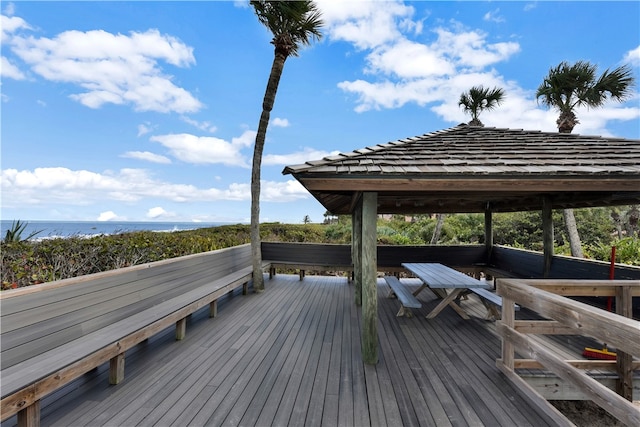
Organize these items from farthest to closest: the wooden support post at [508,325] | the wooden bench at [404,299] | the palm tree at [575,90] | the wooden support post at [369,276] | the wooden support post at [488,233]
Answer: the palm tree at [575,90], the wooden support post at [488,233], the wooden bench at [404,299], the wooden support post at [369,276], the wooden support post at [508,325]

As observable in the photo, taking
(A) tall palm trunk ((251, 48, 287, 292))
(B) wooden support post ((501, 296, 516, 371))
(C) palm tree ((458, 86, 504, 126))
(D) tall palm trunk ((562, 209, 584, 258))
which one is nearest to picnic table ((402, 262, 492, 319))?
(B) wooden support post ((501, 296, 516, 371))

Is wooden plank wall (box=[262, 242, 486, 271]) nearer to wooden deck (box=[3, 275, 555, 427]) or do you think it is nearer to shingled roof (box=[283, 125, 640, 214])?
wooden deck (box=[3, 275, 555, 427])

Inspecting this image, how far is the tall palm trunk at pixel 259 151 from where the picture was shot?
5.38 m

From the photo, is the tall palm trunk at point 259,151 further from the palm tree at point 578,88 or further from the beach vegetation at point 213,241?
the palm tree at point 578,88

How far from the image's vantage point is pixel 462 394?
2389 mm

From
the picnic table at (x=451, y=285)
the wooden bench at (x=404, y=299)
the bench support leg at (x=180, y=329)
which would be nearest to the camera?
the bench support leg at (x=180, y=329)

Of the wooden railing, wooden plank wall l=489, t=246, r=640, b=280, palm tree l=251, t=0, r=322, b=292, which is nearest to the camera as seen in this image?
the wooden railing

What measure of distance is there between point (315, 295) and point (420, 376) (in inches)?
132

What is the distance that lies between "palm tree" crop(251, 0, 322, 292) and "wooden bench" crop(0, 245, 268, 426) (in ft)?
7.19

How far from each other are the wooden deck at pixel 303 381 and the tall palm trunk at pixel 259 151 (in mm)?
1829

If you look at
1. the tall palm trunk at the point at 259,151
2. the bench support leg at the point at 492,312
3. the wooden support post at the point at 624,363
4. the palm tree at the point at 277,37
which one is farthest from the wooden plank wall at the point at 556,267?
the palm tree at the point at 277,37

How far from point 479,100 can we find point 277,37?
30.4 ft

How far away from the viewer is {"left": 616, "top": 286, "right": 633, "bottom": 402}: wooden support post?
240 centimetres

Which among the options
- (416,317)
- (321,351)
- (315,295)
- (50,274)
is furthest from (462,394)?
(50,274)
